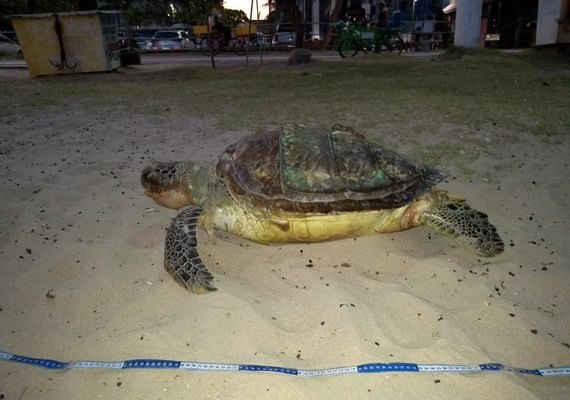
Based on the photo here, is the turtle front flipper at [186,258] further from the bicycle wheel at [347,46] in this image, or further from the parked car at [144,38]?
the parked car at [144,38]

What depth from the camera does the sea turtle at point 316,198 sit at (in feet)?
8.57

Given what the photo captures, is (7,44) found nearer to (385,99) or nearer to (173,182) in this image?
(385,99)

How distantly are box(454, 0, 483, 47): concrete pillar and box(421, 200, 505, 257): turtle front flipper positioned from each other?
12140mm

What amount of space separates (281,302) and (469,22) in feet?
45.2

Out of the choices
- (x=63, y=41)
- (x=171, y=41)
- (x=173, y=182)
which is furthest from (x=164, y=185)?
(x=171, y=41)

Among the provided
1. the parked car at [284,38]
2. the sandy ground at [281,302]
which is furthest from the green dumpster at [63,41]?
the parked car at [284,38]

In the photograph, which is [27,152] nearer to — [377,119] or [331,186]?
[331,186]

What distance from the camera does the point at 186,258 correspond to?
2.47m

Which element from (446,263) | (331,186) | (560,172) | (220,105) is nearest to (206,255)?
(331,186)

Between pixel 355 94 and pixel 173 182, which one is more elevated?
pixel 355 94

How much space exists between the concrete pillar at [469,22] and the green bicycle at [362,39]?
3.30 meters

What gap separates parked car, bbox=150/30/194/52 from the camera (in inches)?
955

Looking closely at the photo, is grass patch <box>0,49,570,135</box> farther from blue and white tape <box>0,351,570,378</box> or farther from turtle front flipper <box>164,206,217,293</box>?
blue and white tape <box>0,351,570,378</box>

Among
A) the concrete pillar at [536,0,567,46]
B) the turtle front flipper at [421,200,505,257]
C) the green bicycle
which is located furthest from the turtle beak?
the green bicycle
